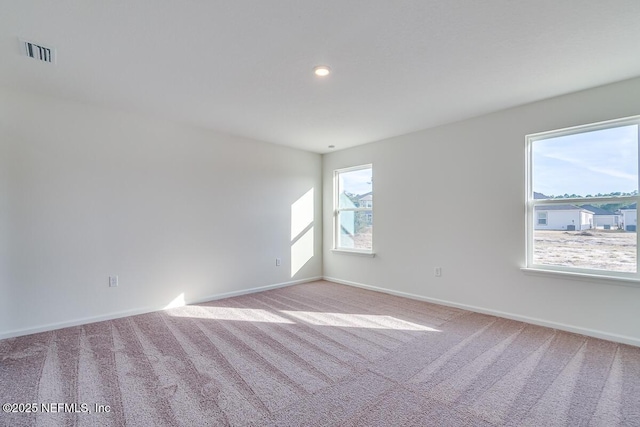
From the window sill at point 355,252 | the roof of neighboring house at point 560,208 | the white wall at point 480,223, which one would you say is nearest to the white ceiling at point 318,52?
the white wall at point 480,223

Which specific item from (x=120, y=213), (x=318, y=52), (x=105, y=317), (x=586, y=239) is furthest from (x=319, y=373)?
(x=586, y=239)

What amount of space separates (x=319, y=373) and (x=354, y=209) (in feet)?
Answer: 11.1

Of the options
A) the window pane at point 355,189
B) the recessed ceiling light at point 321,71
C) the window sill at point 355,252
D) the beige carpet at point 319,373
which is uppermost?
the recessed ceiling light at point 321,71

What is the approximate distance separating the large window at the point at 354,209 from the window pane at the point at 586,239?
7.86ft

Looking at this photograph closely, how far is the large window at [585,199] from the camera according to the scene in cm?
288

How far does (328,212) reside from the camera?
18.7 feet

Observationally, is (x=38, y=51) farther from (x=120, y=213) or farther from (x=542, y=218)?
(x=542, y=218)

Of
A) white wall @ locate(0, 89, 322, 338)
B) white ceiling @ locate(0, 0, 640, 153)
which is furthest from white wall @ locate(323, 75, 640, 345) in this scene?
white wall @ locate(0, 89, 322, 338)

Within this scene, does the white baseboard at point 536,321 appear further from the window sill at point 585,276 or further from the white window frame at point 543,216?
the white window frame at point 543,216

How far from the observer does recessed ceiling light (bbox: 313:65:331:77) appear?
2531 millimetres

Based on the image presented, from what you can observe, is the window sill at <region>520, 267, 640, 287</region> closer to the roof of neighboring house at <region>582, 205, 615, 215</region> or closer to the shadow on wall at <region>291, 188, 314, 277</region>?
the roof of neighboring house at <region>582, 205, 615, 215</region>

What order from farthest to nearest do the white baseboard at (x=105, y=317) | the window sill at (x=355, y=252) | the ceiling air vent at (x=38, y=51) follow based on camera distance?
the window sill at (x=355, y=252) → the white baseboard at (x=105, y=317) → the ceiling air vent at (x=38, y=51)

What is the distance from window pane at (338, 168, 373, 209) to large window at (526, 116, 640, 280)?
2326 mm

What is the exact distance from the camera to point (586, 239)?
3123mm
